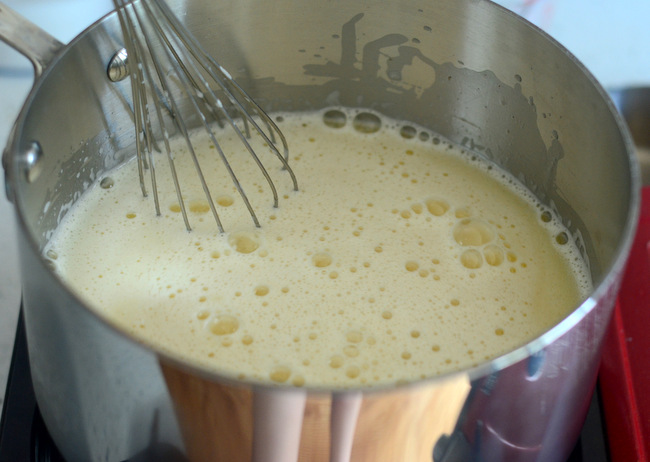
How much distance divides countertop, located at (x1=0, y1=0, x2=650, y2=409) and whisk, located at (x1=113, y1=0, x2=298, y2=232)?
0.73 feet

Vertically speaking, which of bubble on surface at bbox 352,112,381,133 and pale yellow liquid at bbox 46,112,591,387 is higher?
bubble on surface at bbox 352,112,381,133

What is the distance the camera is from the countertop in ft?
2.78

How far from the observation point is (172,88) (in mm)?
692

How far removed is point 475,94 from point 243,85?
0.21m

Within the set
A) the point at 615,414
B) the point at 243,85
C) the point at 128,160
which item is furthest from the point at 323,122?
the point at 615,414

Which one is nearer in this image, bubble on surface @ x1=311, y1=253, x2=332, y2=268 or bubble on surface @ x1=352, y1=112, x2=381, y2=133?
bubble on surface @ x1=311, y1=253, x2=332, y2=268

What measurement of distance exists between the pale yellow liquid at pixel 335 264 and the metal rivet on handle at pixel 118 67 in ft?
0.34

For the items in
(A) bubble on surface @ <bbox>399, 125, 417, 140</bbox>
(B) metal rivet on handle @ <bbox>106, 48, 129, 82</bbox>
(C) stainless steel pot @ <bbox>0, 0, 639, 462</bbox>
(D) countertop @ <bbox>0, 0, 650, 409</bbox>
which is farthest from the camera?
(D) countertop @ <bbox>0, 0, 650, 409</bbox>

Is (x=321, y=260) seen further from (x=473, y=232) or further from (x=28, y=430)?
(x=28, y=430)

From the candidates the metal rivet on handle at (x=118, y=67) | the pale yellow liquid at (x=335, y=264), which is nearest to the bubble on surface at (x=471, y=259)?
the pale yellow liquid at (x=335, y=264)

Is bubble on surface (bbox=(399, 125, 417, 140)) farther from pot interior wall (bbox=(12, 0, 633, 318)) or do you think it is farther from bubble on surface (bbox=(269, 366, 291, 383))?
bubble on surface (bbox=(269, 366, 291, 383))

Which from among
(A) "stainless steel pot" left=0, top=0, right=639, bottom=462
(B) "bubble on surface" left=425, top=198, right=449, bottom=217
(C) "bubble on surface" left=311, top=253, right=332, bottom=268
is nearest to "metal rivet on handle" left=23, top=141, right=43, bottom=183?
(A) "stainless steel pot" left=0, top=0, right=639, bottom=462

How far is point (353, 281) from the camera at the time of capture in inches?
23.5

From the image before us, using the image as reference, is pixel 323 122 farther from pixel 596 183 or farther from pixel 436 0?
pixel 596 183
